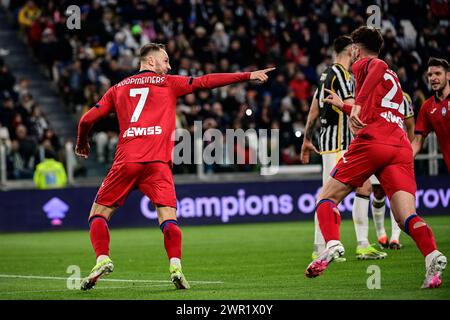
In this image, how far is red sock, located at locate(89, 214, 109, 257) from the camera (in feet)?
33.1

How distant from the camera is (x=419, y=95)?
2430 centimetres

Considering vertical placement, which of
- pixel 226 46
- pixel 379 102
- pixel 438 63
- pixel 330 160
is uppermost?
pixel 226 46

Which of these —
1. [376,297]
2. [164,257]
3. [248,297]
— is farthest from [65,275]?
[376,297]

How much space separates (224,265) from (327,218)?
10.8ft

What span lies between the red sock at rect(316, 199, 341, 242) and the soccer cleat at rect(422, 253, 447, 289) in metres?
1.05

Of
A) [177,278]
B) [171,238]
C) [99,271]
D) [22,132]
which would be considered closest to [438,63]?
[171,238]

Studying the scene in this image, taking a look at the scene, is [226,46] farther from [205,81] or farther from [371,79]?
[371,79]

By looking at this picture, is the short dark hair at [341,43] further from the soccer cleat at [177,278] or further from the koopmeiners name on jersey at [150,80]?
the soccer cleat at [177,278]

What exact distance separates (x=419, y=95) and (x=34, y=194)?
9.33 meters

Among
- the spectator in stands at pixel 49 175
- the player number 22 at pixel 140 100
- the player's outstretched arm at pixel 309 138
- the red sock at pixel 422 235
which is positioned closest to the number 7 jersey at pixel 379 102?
the red sock at pixel 422 235

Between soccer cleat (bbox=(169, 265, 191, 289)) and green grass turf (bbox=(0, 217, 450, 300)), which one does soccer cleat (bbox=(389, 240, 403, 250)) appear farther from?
soccer cleat (bbox=(169, 265, 191, 289))

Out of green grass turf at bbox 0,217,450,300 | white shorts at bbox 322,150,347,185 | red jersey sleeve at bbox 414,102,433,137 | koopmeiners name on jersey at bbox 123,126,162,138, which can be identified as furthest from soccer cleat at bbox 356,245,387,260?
koopmeiners name on jersey at bbox 123,126,162,138

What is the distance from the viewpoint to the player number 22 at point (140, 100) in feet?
33.5

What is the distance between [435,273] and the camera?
9.18 m
